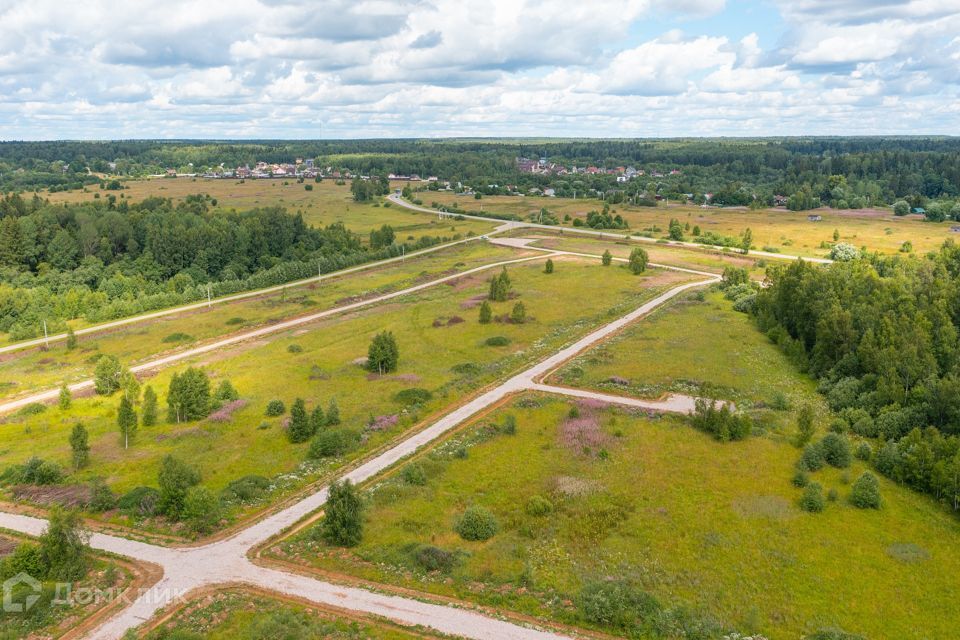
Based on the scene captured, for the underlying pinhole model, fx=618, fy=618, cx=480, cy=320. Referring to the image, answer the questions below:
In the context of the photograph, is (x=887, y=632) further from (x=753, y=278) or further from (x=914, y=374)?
(x=753, y=278)

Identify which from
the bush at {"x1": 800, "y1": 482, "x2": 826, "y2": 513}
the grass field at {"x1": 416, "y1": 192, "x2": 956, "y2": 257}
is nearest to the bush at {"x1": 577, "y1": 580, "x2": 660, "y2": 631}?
the bush at {"x1": 800, "y1": 482, "x2": 826, "y2": 513}

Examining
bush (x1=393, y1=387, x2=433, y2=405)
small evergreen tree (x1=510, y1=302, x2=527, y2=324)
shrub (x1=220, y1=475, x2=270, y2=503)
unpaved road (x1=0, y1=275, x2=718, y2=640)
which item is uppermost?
small evergreen tree (x1=510, y1=302, x2=527, y2=324)

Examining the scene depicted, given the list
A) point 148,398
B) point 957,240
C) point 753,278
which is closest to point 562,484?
point 148,398

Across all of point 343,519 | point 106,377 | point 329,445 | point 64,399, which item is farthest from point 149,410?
point 343,519

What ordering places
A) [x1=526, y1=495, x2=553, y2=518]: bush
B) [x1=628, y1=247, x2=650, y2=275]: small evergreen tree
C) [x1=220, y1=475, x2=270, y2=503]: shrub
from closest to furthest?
[x1=526, y1=495, x2=553, y2=518]: bush
[x1=220, y1=475, x2=270, y2=503]: shrub
[x1=628, y1=247, x2=650, y2=275]: small evergreen tree

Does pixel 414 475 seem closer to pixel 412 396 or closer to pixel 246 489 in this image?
pixel 246 489

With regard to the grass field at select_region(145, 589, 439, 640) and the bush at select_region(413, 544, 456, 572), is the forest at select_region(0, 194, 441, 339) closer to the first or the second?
the grass field at select_region(145, 589, 439, 640)

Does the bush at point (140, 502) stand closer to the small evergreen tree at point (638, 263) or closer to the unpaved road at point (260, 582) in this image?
the unpaved road at point (260, 582)
